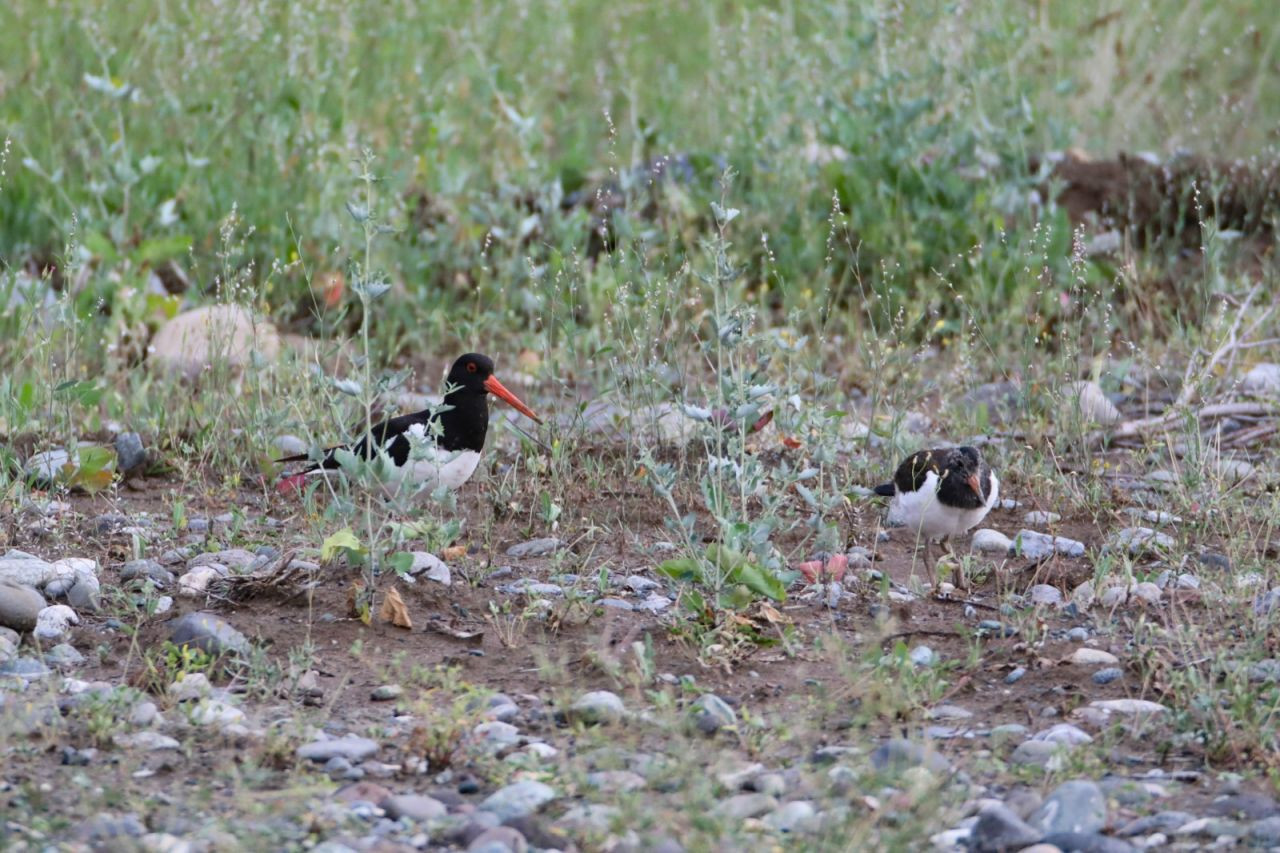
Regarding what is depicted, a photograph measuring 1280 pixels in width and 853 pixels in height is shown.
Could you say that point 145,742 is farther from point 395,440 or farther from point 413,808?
point 395,440

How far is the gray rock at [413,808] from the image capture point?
10.2 ft

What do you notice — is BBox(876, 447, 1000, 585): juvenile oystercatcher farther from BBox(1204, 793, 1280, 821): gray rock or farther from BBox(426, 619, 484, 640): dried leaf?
BBox(1204, 793, 1280, 821): gray rock

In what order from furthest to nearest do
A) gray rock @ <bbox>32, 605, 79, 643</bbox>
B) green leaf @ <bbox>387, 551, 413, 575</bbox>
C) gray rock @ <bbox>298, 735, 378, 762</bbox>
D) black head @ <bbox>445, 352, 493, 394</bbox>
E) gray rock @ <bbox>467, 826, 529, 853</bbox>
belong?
black head @ <bbox>445, 352, 493, 394</bbox>
green leaf @ <bbox>387, 551, 413, 575</bbox>
gray rock @ <bbox>32, 605, 79, 643</bbox>
gray rock @ <bbox>298, 735, 378, 762</bbox>
gray rock @ <bbox>467, 826, 529, 853</bbox>

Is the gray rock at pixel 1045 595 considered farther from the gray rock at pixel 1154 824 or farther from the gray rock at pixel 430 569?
the gray rock at pixel 430 569

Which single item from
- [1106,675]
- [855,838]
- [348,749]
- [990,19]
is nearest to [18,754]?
[348,749]

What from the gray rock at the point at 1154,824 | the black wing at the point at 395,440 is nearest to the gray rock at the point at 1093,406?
the black wing at the point at 395,440

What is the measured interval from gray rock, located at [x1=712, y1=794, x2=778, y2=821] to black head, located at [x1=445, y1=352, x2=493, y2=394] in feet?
9.49

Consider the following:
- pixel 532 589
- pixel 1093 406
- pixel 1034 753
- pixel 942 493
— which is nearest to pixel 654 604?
pixel 532 589

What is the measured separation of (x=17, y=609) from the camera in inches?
162

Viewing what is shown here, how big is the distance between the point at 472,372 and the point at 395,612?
5.82 ft

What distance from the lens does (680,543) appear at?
181 inches

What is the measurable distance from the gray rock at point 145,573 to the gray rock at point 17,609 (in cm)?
42

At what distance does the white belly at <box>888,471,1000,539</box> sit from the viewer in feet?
15.9

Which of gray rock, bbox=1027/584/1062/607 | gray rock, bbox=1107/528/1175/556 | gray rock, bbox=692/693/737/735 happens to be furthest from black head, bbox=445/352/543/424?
gray rock, bbox=692/693/737/735
